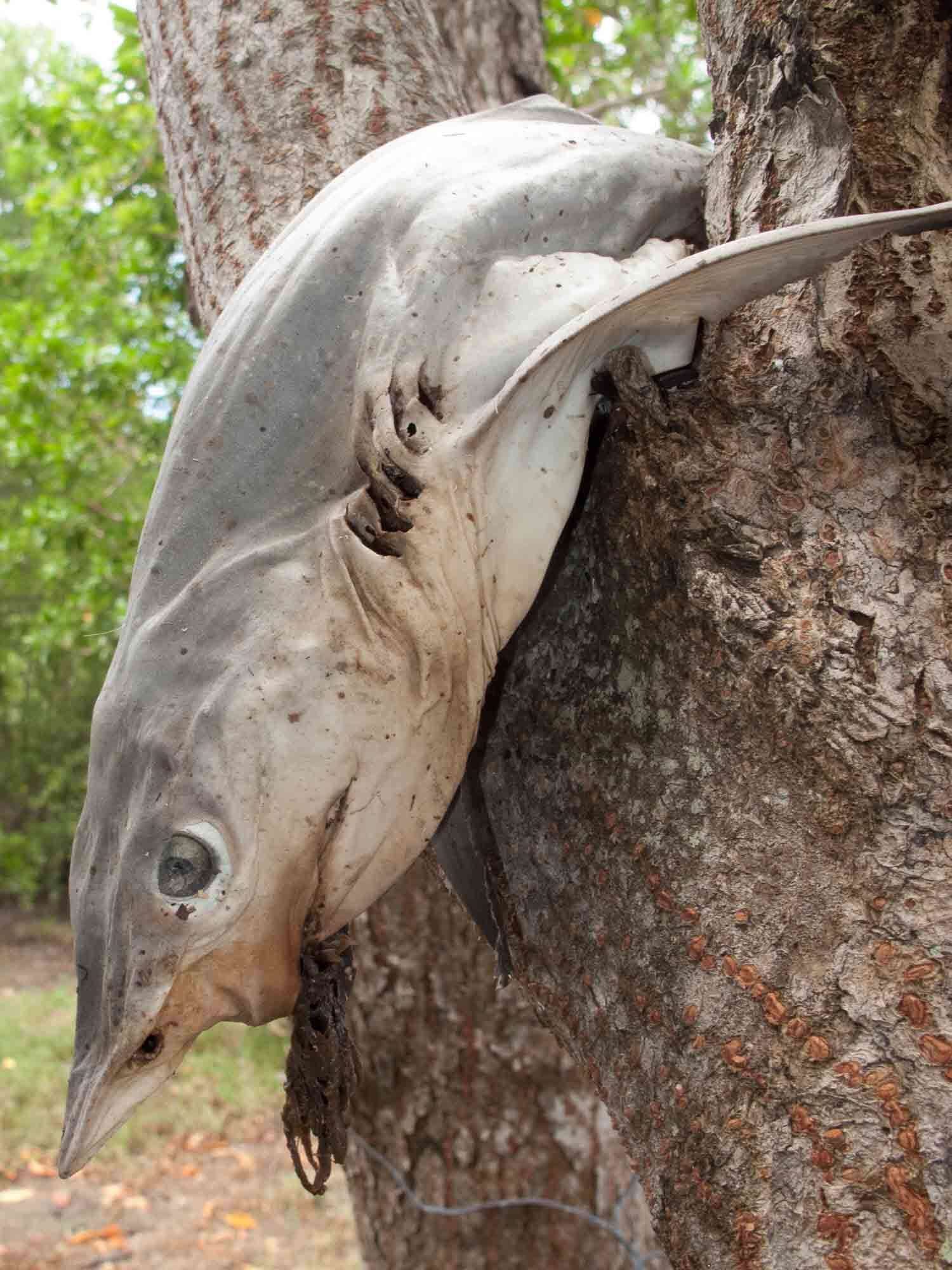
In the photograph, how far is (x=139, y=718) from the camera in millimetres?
873

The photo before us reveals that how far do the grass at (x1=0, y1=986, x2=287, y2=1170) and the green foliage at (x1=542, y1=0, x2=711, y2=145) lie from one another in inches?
162

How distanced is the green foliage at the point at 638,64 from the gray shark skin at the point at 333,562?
3.50 metres

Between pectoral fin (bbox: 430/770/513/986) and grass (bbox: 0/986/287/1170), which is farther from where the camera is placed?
grass (bbox: 0/986/287/1170)

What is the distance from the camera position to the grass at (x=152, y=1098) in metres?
5.29

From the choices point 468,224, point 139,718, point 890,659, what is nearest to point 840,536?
point 890,659

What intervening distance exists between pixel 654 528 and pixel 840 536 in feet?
0.46

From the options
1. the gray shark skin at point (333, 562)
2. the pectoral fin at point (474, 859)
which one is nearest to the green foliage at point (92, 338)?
the pectoral fin at point (474, 859)

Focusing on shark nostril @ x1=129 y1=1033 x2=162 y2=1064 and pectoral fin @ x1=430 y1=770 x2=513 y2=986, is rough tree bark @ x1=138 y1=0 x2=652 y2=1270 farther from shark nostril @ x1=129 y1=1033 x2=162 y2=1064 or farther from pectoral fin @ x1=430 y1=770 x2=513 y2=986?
shark nostril @ x1=129 y1=1033 x2=162 y2=1064

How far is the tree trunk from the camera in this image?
825 mm

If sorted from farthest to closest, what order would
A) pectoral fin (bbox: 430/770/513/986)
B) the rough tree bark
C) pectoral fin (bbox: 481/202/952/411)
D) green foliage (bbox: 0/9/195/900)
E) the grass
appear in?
the grass
green foliage (bbox: 0/9/195/900)
the rough tree bark
pectoral fin (bbox: 430/770/513/986)
pectoral fin (bbox: 481/202/952/411)

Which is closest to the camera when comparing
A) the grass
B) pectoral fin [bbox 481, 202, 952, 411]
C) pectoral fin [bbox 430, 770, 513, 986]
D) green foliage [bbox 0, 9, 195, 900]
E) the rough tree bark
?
pectoral fin [bbox 481, 202, 952, 411]

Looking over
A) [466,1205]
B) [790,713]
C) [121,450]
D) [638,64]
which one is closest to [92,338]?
[121,450]

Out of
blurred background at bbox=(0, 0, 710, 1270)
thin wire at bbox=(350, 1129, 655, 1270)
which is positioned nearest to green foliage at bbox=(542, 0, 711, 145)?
blurred background at bbox=(0, 0, 710, 1270)

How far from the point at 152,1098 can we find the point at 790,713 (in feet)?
15.2
